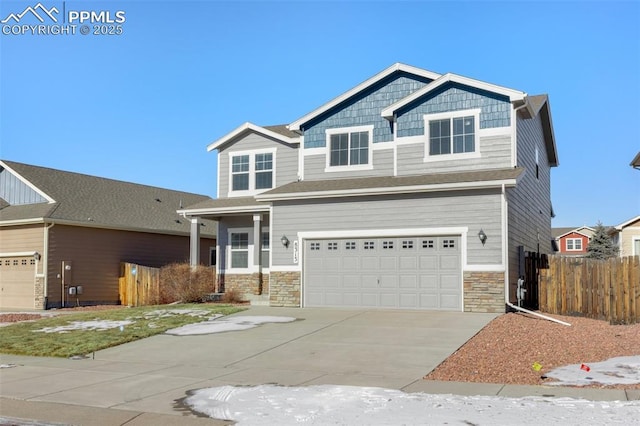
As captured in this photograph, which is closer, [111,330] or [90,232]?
[111,330]

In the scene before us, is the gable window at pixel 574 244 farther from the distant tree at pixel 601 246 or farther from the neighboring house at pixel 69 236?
the neighboring house at pixel 69 236

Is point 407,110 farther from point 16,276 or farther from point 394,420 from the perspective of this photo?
point 16,276

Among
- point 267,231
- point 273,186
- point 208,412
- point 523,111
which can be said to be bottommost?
point 208,412

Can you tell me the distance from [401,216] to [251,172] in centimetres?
820

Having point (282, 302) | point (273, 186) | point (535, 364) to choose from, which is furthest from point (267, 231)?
point (535, 364)

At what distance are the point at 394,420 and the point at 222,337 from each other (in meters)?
8.40

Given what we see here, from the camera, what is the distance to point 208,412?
27.2ft

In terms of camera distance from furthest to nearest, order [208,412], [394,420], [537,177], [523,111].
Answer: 1. [537,177]
2. [523,111]
3. [208,412]
4. [394,420]

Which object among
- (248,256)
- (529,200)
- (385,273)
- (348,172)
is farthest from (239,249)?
(529,200)

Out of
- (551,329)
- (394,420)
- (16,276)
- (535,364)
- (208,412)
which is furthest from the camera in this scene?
(16,276)

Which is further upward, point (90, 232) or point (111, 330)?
point (90, 232)

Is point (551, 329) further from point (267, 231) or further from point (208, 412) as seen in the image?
point (267, 231)

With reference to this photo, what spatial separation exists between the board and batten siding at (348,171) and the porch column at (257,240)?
285 cm

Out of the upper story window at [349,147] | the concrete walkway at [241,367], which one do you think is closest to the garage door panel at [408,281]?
the concrete walkway at [241,367]
